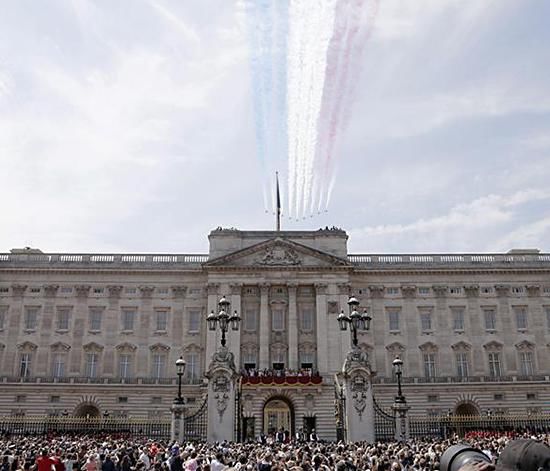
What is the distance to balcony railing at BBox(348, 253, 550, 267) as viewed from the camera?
6975 centimetres

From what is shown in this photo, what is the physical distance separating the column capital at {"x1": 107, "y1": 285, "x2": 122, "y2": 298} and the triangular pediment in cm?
1006

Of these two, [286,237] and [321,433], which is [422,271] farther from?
[321,433]

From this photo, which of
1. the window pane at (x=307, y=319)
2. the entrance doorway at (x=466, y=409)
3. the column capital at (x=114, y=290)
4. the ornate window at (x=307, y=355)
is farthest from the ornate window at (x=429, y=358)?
the column capital at (x=114, y=290)

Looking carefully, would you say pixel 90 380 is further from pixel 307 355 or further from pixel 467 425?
pixel 467 425

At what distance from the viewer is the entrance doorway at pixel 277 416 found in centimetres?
6662

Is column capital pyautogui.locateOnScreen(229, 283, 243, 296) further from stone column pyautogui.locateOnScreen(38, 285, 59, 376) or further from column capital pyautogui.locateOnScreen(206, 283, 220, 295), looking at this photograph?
stone column pyautogui.locateOnScreen(38, 285, 59, 376)

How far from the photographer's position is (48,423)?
153 ft

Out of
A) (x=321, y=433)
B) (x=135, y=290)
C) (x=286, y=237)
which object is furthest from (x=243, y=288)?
(x=321, y=433)

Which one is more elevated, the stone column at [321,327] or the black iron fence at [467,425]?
the stone column at [321,327]

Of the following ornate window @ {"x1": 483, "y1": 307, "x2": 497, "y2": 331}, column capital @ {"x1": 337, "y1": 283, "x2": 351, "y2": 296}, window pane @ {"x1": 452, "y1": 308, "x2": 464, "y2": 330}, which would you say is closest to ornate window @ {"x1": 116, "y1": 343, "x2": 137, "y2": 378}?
column capital @ {"x1": 337, "y1": 283, "x2": 351, "y2": 296}

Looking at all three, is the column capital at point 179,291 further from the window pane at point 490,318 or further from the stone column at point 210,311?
the window pane at point 490,318

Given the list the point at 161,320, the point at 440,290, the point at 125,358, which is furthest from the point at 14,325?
the point at 440,290

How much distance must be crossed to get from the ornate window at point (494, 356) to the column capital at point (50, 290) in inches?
1855

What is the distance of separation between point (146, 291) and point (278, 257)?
15143mm
